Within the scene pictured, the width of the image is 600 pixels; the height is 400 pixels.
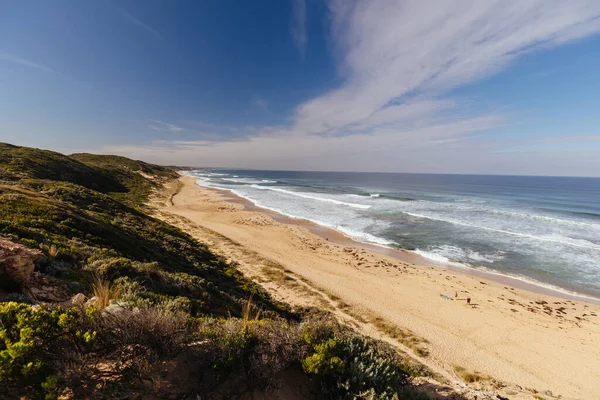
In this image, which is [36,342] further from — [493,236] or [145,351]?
[493,236]

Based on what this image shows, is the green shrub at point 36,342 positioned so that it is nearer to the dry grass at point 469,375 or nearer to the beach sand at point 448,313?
the beach sand at point 448,313

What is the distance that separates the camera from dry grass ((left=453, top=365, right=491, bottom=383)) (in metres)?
8.22

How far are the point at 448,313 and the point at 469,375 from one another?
480 cm

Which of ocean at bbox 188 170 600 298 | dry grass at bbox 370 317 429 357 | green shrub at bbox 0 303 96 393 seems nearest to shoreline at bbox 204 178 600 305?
ocean at bbox 188 170 600 298

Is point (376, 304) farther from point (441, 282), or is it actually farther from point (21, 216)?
point (21, 216)

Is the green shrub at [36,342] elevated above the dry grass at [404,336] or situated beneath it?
elevated above

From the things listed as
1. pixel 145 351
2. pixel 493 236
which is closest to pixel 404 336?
pixel 145 351

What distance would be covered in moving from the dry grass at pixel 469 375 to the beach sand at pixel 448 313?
35 mm

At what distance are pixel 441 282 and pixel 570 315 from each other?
19.5 feet

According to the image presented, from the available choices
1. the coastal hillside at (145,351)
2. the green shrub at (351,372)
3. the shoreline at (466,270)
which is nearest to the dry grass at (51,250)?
the coastal hillside at (145,351)

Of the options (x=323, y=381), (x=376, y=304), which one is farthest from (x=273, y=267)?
(x=323, y=381)

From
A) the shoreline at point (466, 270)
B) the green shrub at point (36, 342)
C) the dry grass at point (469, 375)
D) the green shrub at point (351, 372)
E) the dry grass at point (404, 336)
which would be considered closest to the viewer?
the green shrub at point (36, 342)

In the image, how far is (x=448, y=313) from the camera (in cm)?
1284

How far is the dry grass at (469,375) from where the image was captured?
822 centimetres
